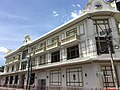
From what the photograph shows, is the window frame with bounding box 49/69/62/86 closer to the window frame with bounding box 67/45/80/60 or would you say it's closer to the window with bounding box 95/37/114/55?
the window frame with bounding box 67/45/80/60

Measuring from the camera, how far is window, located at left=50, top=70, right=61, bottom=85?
21.8m

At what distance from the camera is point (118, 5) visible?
71.7ft

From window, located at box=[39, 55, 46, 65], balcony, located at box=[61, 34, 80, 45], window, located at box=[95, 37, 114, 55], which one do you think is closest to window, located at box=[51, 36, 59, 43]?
balcony, located at box=[61, 34, 80, 45]

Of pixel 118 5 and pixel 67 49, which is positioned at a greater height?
pixel 118 5

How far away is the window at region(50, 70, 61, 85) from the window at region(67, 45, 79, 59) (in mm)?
3621

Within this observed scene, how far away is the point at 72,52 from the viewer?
20.7 meters

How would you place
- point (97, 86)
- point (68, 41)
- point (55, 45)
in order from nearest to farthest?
point (97, 86), point (68, 41), point (55, 45)

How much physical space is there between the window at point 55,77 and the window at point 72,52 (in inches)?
143

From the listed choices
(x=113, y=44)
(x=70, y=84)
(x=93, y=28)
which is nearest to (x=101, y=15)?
(x=93, y=28)

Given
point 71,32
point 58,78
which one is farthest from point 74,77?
point 71,32

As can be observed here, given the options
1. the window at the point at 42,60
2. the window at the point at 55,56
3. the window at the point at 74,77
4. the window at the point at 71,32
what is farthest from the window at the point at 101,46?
the window at the point at 42,60

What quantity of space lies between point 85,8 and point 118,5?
6733 mm

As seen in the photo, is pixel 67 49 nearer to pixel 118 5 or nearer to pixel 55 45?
pixel 55 45

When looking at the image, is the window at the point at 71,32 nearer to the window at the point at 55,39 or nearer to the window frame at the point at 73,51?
the window frame at the point at 73,51
